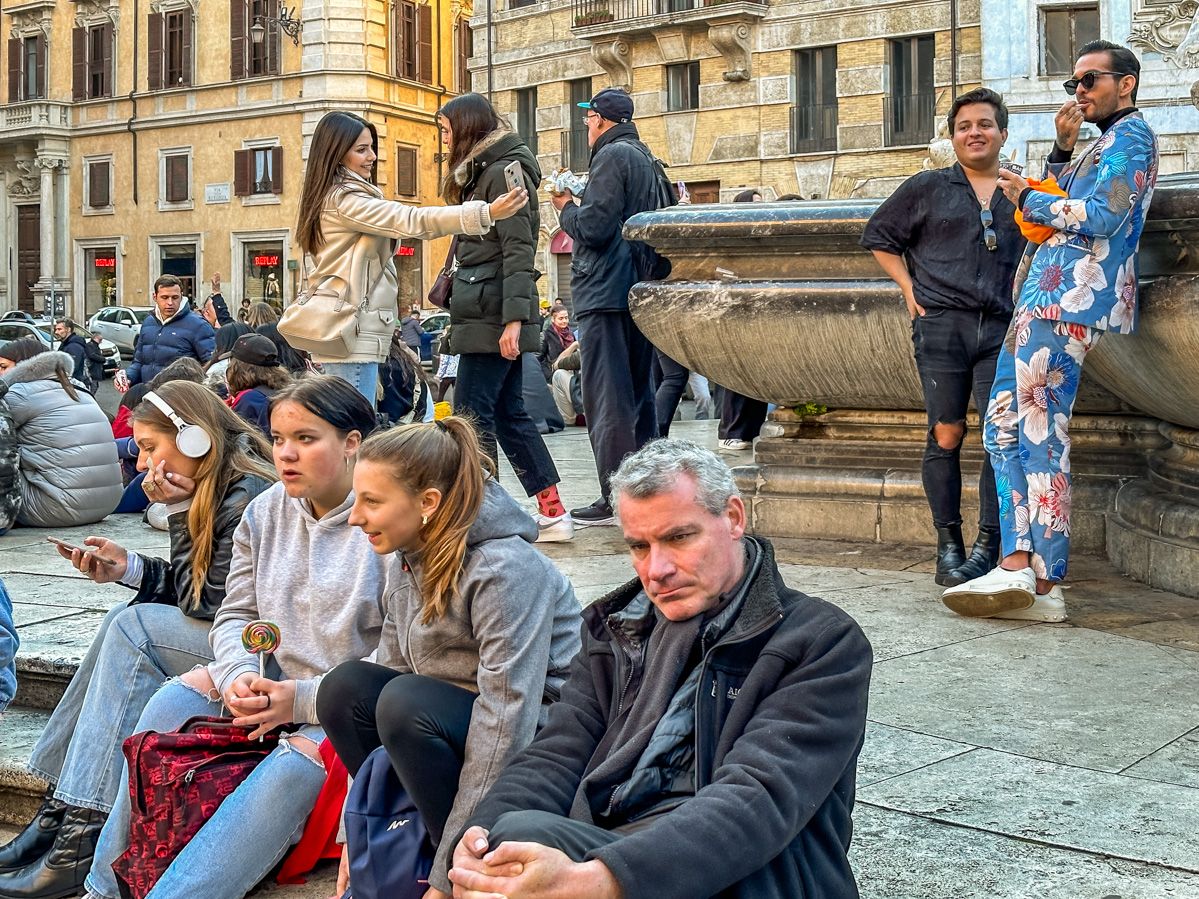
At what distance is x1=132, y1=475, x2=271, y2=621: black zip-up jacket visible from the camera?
4004 mm

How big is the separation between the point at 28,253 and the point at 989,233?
45.4 metres

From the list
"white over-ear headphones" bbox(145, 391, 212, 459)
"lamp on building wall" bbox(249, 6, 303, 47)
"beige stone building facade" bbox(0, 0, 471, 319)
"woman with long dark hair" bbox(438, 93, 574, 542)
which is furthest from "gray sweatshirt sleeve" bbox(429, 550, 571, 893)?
"lamp on building wall" bbox(249, 6, 303, 47)

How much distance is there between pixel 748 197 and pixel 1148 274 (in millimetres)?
5121

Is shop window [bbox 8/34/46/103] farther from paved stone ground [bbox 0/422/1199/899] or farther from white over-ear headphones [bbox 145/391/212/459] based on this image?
white over-ear headphones [bbox 145/391/212/459]

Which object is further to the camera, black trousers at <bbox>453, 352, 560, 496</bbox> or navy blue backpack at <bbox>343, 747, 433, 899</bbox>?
black trousers at <bbox>453, 352, 560, 496</bbox>

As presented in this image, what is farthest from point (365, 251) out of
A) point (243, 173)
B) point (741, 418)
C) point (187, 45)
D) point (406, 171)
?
point (187, 45)

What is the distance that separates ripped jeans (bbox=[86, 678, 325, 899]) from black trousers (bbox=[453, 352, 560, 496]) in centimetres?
315

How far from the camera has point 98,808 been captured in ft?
12.2

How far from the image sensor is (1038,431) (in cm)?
488

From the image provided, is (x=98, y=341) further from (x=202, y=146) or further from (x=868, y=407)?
(x=868, y=407)

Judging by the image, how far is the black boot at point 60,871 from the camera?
3.64 meters

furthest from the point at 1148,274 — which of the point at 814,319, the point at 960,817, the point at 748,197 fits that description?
the point at 748,197

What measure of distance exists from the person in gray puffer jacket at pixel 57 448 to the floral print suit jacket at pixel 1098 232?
192 inches

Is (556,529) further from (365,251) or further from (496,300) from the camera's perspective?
(365,251)
